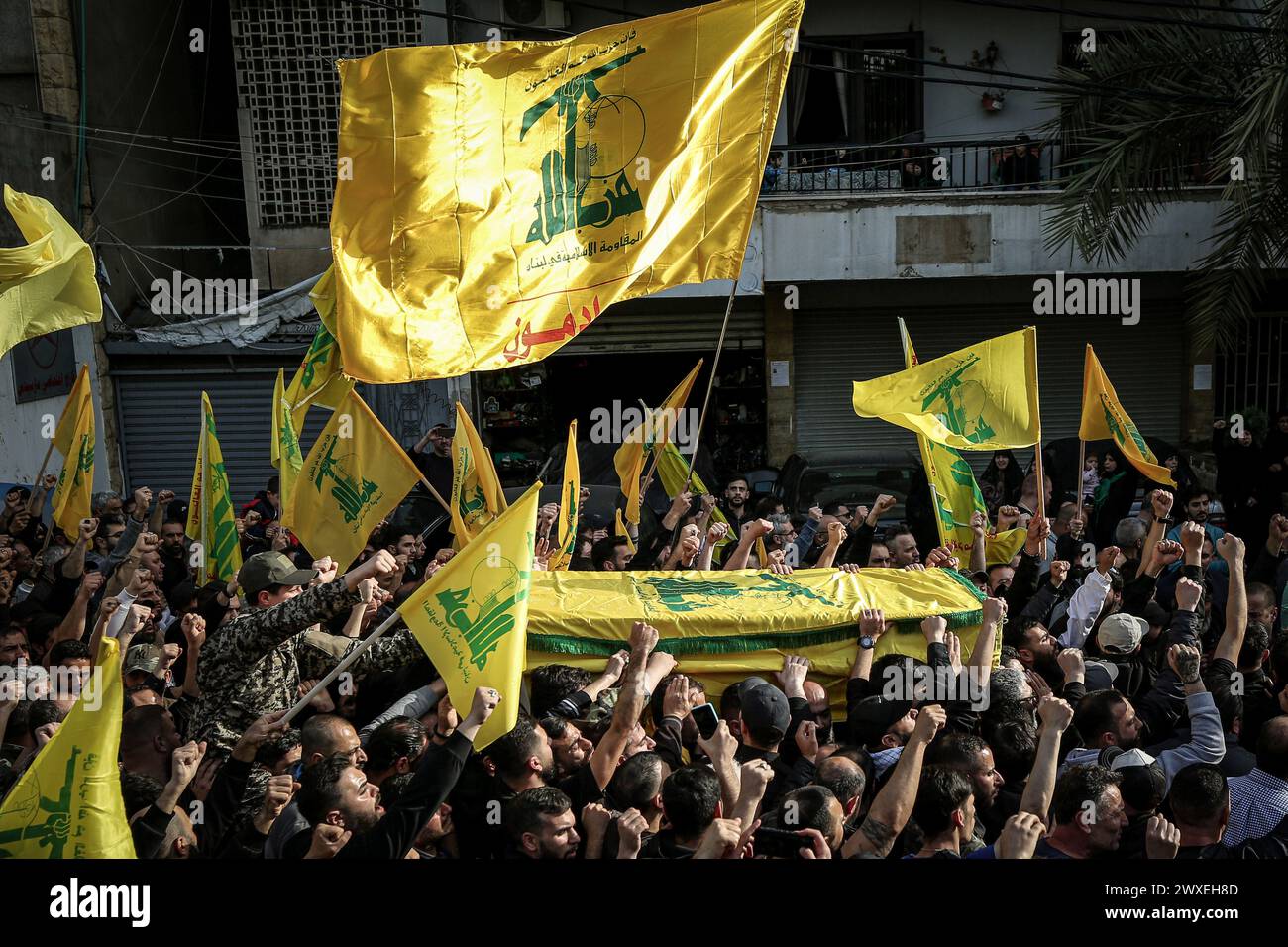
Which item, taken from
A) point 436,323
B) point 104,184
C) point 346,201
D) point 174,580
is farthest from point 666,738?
point 104,184

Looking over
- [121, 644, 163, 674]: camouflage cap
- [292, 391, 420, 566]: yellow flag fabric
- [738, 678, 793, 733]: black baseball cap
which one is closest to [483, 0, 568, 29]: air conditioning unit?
[292, 391, 420, 566]: yellow flag fabric

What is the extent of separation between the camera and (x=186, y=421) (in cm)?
1566

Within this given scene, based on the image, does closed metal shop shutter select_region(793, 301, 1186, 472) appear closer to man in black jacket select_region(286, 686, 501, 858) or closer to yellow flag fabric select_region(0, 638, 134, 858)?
man in black jacket select_region(286, 686, 501, 858)

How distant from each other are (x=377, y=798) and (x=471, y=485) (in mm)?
3850

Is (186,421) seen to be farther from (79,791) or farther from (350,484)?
(79,791)

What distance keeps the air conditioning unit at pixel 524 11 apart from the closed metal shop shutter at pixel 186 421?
16.3ft

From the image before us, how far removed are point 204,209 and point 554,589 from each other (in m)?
13.3

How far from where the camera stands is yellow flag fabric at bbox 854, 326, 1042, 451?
7.52 metres

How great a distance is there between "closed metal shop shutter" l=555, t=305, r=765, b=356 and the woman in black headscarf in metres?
5.00

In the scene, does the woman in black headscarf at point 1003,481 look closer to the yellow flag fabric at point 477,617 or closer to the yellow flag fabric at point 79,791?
the yellow flag fabric at point 477,617

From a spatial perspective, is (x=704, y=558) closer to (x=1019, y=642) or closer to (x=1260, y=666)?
(x=1019, y=642)

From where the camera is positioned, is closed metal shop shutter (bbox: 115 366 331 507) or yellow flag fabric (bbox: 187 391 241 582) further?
closed metal shop shutter (bbox: 115 366 331 507)

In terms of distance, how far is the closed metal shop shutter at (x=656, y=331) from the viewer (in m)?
16.7

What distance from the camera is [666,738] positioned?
477 cm
